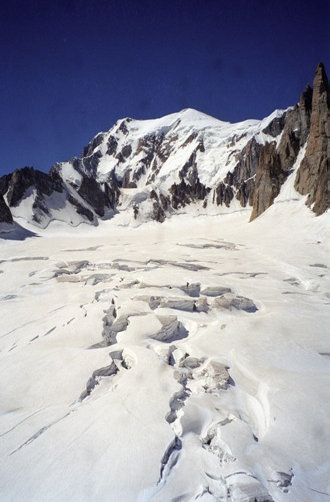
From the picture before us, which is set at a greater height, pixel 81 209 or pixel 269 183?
pixel 269 183

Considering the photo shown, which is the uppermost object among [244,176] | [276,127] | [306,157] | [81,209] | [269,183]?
[276,127]

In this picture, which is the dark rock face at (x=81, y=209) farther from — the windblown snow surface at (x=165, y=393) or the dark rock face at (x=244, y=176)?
the windblown snow surface at (x=165, y=393)

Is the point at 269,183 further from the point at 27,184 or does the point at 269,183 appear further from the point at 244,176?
the point at 27,184

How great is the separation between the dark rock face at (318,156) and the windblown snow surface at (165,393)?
2503cm

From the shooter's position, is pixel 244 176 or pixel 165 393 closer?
pixel 165 393

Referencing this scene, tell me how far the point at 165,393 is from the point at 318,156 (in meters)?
40.1

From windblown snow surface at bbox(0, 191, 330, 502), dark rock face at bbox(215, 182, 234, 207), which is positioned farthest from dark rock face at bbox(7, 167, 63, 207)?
windblown snow surface at bbox(0, 191, 330, 502)

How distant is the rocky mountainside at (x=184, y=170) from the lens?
41.7 m

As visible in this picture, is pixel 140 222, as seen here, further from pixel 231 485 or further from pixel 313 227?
pixel 231 485

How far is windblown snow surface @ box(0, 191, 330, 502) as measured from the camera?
351 centimetres

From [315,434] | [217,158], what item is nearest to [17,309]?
[315,434]

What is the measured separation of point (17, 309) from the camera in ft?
30.5

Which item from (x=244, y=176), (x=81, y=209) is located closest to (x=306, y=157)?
(x=244, y=176)

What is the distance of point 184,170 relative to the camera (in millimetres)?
108312
